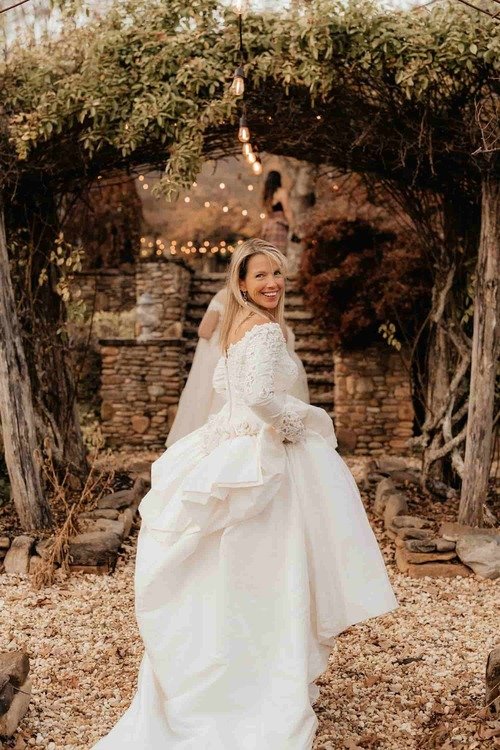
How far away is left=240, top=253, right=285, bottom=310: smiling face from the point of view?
334 cm

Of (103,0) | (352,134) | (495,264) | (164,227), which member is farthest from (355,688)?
(164,227)

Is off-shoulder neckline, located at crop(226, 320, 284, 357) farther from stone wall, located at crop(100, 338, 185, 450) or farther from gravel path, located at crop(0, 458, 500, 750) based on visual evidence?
stone wall, located at crop(100, 338, 185, 450)

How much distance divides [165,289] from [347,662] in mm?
8367

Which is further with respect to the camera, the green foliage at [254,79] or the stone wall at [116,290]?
the stone wall at [116,290]

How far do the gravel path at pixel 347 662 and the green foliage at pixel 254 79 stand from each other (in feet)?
9.95

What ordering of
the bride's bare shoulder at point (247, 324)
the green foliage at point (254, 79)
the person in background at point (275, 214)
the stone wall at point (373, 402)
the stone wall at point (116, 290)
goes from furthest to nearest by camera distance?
the person in background at point (275, 214), the stone wall at point (116, 290), the stone wall at point (373, 402), the green foliage at point (254, 79), the bride's bare shoulder at point (247, 324)

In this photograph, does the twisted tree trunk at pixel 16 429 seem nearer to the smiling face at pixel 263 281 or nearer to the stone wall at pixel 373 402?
the smiling face at pixel 263 281

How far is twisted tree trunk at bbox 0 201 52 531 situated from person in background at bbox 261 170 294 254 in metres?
11.0

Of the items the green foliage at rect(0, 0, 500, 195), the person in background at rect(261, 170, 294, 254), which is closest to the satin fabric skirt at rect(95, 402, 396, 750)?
the green foliage at rect(0, 0, 500, 195)

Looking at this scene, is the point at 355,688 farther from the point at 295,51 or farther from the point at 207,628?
the point at 295,51

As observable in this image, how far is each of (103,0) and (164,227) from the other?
12.7 metres

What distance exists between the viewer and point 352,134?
6250 millimetres

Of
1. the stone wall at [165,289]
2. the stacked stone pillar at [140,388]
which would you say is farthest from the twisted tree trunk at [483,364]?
the stone wall at [165,289]

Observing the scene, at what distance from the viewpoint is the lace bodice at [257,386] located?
3035 mm
